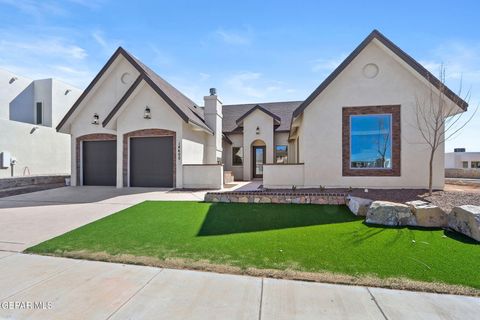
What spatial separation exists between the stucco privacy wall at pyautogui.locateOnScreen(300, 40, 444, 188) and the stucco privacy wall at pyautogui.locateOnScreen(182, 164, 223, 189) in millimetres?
4636

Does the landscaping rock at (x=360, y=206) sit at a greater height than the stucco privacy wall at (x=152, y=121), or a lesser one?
lesser

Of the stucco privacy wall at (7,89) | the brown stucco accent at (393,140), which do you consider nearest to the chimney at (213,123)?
the brown stucco accent at (393,140)

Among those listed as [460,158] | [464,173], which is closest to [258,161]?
[464,173]

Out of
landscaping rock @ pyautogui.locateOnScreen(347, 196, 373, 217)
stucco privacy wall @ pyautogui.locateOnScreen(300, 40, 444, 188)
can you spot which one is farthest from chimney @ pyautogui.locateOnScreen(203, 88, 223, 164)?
landscaping rock @ pyautogui.locateOnScreen(347, 196, 373, 217)

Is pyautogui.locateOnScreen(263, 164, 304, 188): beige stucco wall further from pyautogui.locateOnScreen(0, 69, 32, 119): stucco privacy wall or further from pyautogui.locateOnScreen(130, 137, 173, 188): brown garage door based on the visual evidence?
pyautogui.locateOnScreen(0, 69, 32, 119): stucco privacy wall

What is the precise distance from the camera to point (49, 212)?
875 cm

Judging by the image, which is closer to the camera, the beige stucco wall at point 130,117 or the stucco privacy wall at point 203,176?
the stucco privacy wall at point 203,176

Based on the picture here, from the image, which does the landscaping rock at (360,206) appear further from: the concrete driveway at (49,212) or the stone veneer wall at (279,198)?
the concrete driveway at (49,212)

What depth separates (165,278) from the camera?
3953mm

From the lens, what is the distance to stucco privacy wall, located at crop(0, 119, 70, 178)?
18.1 meters

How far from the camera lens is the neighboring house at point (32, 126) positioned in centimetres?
1827

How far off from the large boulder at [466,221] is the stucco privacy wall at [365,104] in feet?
16.7

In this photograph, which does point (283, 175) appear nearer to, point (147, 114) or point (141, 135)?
point (147, 114)

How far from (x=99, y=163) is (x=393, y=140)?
645 inches
